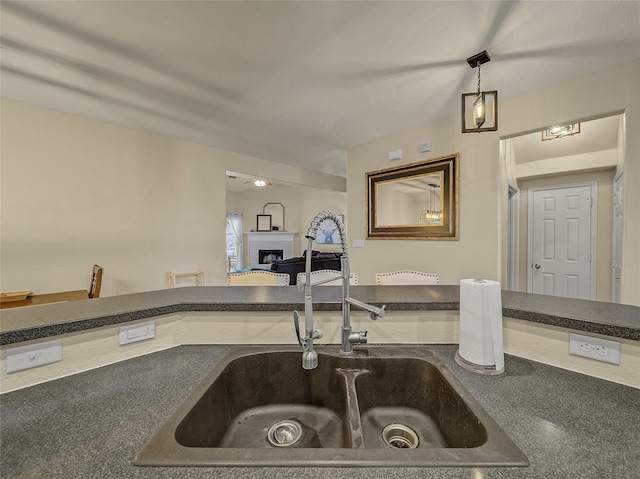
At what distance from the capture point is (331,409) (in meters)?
0.87

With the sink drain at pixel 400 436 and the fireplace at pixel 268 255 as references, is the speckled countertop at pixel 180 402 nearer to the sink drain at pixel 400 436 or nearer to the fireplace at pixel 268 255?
the sink drain at pixel 400 436

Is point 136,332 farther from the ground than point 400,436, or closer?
farther from the ground

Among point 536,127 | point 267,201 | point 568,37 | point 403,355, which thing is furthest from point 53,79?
point 267,201

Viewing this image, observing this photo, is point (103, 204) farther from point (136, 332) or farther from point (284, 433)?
point (284, 433)

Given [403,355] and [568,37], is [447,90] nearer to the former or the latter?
[568,37]

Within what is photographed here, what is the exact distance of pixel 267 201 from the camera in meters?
7.98

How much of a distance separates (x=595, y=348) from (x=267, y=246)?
7287 mm

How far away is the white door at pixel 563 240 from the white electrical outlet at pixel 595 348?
12.4 ft

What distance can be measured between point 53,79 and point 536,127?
13.7 feet

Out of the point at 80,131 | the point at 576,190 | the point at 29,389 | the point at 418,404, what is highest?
the point at 80,131

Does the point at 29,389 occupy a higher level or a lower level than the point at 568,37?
lower

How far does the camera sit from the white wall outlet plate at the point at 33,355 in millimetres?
727

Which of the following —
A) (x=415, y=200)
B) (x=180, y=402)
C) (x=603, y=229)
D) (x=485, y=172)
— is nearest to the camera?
(x=180, y=402)

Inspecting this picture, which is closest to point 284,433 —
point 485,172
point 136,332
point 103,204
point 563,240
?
point 136,332
